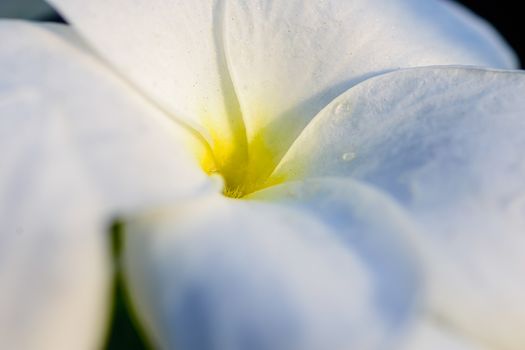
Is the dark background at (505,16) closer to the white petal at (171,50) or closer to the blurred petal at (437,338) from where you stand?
→ the white petal at (171,50)

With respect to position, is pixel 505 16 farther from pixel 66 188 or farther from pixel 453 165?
pixel 66 188

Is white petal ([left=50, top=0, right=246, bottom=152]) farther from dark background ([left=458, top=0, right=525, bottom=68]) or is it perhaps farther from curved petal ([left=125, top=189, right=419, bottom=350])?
dark background ([left=458, top=0, right=525, bottom=68])

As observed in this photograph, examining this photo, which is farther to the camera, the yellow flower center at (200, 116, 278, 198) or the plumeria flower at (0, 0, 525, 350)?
the yellow flower center at (200, 116, 278, 198)

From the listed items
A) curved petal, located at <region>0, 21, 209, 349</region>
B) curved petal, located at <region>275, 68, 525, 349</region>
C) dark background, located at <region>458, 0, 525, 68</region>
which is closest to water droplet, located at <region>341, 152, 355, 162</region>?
curved petal, located at <region>275, 68, 525, 349</region>

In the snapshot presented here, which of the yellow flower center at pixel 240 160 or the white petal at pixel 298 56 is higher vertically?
the white petal at pixel 298 56

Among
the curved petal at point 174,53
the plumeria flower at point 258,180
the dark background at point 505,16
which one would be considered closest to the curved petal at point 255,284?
the plumeria flower at point 258,180
